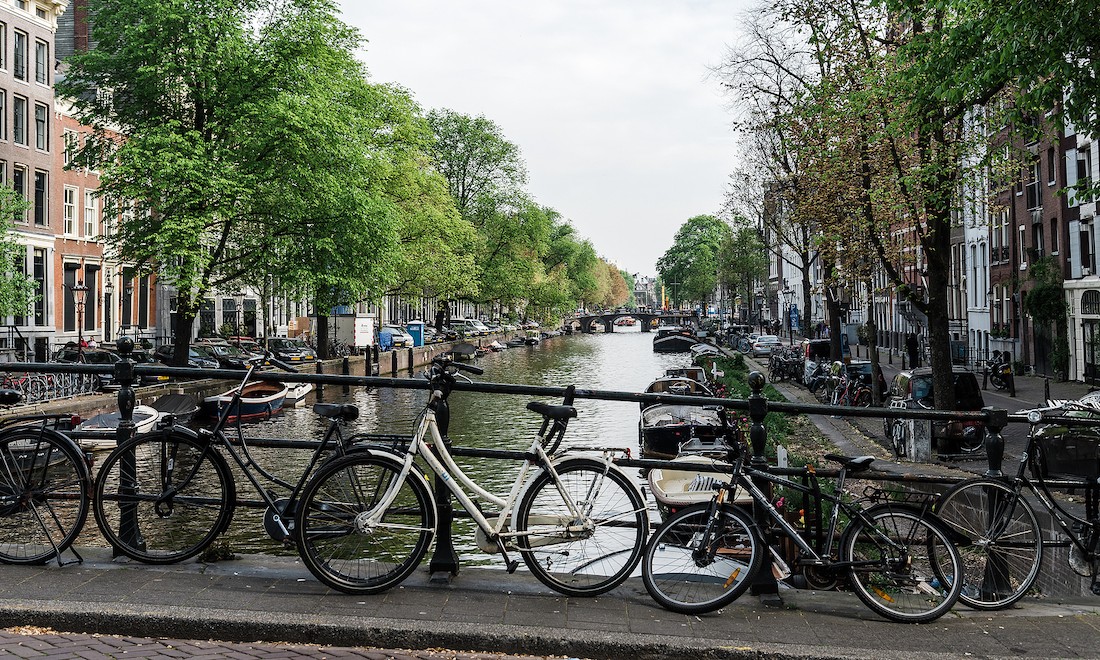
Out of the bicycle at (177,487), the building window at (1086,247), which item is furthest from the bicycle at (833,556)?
the building window at (1086,247)

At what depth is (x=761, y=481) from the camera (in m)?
5.65

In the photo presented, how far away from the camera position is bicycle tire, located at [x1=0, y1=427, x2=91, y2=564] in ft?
19.7

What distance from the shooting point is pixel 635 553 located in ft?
18.3

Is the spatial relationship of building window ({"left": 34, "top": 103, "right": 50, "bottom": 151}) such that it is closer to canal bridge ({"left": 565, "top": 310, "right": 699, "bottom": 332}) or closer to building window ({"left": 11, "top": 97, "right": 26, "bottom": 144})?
building window ({"left": 11, "top": 97, "right": 26, "bottom": 144})

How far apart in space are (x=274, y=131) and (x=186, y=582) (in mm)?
28001

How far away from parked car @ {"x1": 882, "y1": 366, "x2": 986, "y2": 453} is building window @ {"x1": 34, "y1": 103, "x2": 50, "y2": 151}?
3792 centimetres

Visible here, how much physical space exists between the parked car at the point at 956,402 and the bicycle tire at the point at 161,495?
15507mm

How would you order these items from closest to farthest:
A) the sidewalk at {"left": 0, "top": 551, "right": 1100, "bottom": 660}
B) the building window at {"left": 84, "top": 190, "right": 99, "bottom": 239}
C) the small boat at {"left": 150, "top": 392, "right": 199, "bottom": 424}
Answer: the sidewalk at {"left": 0, "top": 551, "right": 1100, "bottom": 660}, the small boat at {"left": 150, "top": 392, "right": 199, "bottom": 424}, the building window at {"left": 84, "top": 190, "right": 99, "bottom": 239}

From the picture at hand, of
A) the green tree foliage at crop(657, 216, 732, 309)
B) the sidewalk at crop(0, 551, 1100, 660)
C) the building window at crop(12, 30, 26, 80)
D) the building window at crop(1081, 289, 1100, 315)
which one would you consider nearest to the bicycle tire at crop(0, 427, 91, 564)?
the sidewalk at crop(0, 551, 1100, 660)

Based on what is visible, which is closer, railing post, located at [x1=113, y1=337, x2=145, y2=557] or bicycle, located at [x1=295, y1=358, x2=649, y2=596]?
bicycle, located at [x1=295, y1=358, x2=649, y2=596]

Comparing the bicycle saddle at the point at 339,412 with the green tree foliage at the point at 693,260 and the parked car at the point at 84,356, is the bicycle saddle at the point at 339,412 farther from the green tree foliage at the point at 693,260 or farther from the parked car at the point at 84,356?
the green tree foliage at the point at 693,260

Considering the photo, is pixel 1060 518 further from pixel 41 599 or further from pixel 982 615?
pixel 41 599

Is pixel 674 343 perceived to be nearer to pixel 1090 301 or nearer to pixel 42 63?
pixel 1090 301

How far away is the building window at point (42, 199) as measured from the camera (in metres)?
44.1
